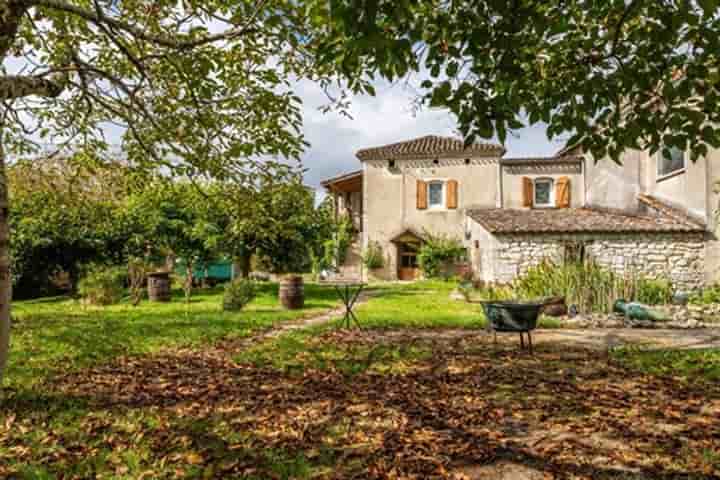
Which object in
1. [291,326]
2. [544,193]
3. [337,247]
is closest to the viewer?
[291,326]

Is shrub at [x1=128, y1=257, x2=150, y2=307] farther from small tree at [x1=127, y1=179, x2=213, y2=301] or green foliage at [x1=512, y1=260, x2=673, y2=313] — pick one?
green foliage at [x1=512, y1=260, x2=673, y2=313]

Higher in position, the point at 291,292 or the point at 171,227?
the point at 171,227

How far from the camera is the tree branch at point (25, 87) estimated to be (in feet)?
11.4

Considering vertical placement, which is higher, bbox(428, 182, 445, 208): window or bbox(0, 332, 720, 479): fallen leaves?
bbox(428, 182, 445, 208): window

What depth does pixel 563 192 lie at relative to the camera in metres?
20.6

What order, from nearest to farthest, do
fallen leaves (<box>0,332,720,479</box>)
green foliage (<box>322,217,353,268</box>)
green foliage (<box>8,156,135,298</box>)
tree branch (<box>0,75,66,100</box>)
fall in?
fallen leaves (<box>0,332,720,479</box>) → tree branch (<box>0,75,66,100</box>) → green foliage (<box>8,156,135,298</box>) → green foliage (<box>322,217,353,268</box>)

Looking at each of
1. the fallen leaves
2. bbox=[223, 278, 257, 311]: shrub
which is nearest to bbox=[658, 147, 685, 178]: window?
the fallen leaves

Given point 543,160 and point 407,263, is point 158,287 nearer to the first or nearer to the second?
point 407,263

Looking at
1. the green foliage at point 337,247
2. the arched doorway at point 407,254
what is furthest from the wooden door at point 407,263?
the green foliage at point 337,247

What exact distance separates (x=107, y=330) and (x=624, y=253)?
14174mm

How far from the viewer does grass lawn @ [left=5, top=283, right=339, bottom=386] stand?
5883 mm

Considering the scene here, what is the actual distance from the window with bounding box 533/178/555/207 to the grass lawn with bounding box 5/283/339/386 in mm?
13241

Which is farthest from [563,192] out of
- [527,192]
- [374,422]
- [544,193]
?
[374,422]

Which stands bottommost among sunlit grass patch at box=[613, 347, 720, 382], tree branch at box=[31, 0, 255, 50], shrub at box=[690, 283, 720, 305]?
sunlit grass patch at box=[613, 347, 720, 382]
